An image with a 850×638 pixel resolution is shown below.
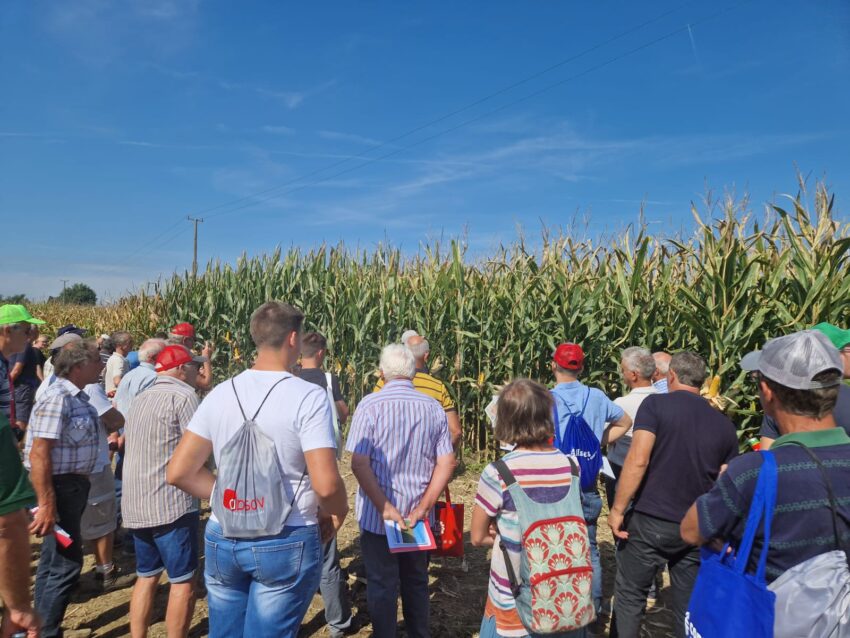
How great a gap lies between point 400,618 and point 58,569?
233 cm

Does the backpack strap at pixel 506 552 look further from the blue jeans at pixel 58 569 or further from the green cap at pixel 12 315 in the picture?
the green cap at pixel 12 315

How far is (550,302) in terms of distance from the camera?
7301 mm

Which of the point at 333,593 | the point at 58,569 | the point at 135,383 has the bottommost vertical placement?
the point at 333,593

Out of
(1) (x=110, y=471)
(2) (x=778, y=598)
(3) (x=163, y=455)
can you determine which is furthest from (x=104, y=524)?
(2) (x=778, y=598)

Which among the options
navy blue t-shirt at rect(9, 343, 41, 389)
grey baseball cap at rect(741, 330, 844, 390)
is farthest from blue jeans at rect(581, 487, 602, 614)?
navy blue t-shirt at rect(9, 343, 41, 389)

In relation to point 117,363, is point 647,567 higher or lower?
lower

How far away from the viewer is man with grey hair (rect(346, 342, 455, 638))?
123 inches

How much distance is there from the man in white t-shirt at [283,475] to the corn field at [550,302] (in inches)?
189

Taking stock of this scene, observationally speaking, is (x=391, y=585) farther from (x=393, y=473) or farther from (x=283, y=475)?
(x=283, y=475)

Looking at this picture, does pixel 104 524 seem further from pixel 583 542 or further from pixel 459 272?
pixel 459 272

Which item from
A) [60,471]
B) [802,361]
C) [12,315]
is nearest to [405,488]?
[802,361]

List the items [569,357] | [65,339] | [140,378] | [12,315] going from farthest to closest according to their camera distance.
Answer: [140,378], [65,339], [12,315], [569,357]

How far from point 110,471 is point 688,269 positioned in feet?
20.9

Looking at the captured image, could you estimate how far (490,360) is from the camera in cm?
787
